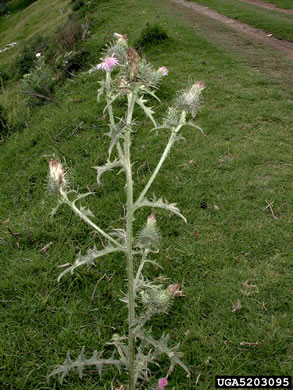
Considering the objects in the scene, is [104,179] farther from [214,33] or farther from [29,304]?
[214,33]

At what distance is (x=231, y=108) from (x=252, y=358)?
12.7 feet

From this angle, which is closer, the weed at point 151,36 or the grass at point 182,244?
the grass at point 182,244

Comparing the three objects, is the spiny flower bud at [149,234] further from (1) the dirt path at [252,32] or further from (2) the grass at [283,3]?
(2) the grass at [283,3]

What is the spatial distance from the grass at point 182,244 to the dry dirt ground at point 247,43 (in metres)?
1.65

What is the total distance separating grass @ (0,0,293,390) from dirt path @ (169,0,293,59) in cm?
356

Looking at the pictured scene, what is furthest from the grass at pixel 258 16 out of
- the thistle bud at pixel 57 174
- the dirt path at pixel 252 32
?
the thistle bud at pixel 57 174

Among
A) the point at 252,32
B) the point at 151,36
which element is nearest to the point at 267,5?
the point at 252,32

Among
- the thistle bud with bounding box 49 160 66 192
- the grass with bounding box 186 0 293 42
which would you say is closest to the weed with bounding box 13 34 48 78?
the grass with bounding box 186 0 293 42

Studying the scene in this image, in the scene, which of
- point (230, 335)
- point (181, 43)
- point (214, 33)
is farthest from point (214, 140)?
point (214, 33)

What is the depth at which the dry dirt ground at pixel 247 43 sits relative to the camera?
6.86 metres

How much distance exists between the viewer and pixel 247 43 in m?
8.65

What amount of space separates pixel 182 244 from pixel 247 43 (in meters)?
7.36

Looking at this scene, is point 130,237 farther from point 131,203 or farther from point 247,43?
point 247,43

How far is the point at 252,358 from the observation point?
2.26m
